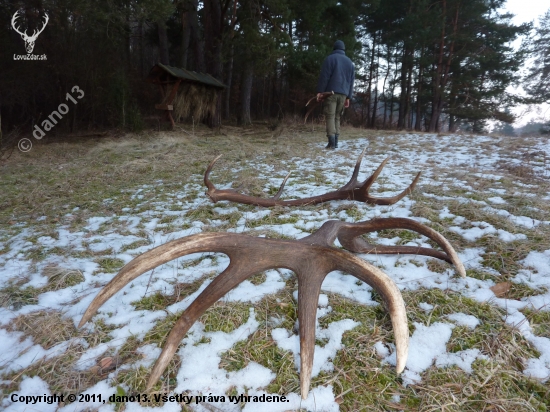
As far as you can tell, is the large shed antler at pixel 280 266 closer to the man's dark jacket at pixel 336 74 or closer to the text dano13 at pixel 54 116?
the man's dark jacket at pixel 336 74

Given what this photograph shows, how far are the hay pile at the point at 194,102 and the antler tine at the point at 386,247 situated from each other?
775 cm

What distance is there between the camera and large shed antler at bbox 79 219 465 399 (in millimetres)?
1104

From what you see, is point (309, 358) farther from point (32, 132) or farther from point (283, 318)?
point (32, 132)

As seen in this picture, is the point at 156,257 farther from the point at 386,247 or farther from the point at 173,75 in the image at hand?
the point at 173,75

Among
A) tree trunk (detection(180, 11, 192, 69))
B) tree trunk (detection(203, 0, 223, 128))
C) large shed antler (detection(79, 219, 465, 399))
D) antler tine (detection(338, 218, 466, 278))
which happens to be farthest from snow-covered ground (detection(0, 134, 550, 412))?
tree trunk (detection(180, 11, 192, 69))

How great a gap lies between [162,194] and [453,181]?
11.7 ft

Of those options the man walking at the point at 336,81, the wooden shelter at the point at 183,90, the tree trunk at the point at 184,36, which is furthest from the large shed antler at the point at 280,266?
the tree trunk at the point at 184,36

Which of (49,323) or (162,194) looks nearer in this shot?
(49,323)

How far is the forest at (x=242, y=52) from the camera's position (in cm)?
805

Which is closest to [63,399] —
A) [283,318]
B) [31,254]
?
[283,318]

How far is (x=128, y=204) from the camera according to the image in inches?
131

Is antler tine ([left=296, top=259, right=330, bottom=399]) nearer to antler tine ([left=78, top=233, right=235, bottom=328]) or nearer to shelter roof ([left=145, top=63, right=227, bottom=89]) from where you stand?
antler tine ([left=78, top=233, right=235, bottom=328])

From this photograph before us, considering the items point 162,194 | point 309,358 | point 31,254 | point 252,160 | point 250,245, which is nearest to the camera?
point 309,358

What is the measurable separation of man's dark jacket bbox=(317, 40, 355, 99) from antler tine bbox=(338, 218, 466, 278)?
15.3ft
